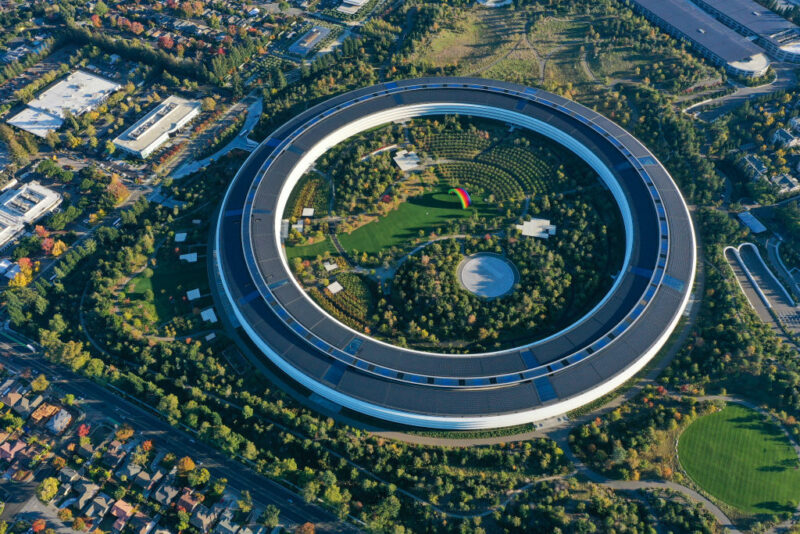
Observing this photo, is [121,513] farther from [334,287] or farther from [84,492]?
[334,287]

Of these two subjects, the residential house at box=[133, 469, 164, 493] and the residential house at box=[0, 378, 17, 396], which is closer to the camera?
the residential house at box=[133, 469, 164, 493]

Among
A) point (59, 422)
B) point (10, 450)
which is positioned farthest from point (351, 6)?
point (10, 450)

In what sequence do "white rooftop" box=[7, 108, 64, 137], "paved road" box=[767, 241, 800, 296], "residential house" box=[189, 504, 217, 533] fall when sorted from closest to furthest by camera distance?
"residential house" box=[189, 504, 217, 533], "paved road" box=[767, 241, 800, 296], "white rooftop" box=[7, 108, 64, 137]

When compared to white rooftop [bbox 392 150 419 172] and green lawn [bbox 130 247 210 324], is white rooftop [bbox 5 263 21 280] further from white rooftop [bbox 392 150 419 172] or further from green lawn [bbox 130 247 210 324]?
white rooftop [bbox 392 150 419 172]

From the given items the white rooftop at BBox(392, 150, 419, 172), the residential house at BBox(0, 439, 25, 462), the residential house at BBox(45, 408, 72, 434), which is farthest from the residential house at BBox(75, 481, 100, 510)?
the white rooftop at BBox(392, 150, 419, 172)

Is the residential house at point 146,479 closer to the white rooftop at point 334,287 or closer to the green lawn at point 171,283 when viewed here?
the green lawn at point 171,283

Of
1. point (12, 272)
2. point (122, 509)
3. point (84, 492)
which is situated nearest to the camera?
point (122, 509)

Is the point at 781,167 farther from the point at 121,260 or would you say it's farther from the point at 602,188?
the point at 121,260
